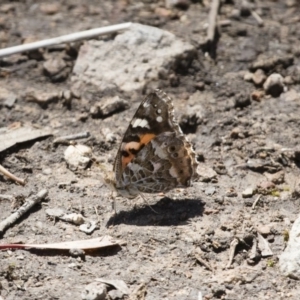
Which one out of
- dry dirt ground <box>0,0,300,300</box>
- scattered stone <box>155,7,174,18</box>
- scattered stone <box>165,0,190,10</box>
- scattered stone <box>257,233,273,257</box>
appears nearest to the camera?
dry dirt ground <box>0,0,300,300</box>

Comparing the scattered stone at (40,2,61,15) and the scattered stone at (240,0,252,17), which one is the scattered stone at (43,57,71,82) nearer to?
the scattered stone at (40,2,61,15)

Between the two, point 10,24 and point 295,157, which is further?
point 10,24

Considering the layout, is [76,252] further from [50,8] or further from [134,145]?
[50,8]

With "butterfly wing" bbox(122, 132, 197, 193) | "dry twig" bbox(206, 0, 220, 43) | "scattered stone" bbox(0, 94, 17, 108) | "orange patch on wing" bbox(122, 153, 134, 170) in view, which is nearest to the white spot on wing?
"butterfly wing" bbox(122, 132, 197, 193)

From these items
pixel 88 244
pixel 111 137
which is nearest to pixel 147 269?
pixel 88 244

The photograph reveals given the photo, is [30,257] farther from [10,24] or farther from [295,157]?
[10,24]

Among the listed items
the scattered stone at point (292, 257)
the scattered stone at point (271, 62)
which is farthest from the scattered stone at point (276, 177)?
the scattered stone at point (271, 62)
